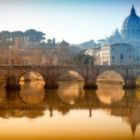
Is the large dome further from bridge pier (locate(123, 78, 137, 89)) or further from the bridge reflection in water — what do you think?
the bridge reflection in water

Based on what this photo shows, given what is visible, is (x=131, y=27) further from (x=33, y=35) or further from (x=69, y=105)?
(x=69, y=105)

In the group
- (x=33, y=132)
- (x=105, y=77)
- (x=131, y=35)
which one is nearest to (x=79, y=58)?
(x=105, y=77)

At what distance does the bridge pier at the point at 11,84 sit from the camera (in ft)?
85.4

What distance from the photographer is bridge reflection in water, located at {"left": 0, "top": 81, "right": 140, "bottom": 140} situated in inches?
466

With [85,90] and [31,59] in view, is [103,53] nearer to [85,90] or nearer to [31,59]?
[31,59]

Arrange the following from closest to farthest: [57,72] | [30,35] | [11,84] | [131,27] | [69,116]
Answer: [69,116], [11,84], [57,72], [131,27], [30,35]

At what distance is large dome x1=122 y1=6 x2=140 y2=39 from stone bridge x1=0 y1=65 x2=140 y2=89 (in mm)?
25860

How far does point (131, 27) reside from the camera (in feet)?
176

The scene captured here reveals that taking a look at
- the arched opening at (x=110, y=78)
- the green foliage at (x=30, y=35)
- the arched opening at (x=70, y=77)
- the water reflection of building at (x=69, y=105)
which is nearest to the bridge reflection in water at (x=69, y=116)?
the water reflection of building at (x=69, y=105)

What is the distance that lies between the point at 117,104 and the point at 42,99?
14.1ft

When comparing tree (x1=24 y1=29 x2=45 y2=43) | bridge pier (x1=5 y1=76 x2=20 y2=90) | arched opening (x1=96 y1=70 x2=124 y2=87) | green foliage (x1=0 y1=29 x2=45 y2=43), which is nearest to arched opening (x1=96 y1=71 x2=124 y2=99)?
arched opening (x1=96 y1=70 x2=124 y2=87)

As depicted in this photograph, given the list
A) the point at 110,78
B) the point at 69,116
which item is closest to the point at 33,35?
the point at 110,78

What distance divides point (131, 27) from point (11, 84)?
101ft

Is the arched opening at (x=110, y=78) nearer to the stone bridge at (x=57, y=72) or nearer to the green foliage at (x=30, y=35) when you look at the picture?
the stone bridge at (x=57, y=72)
